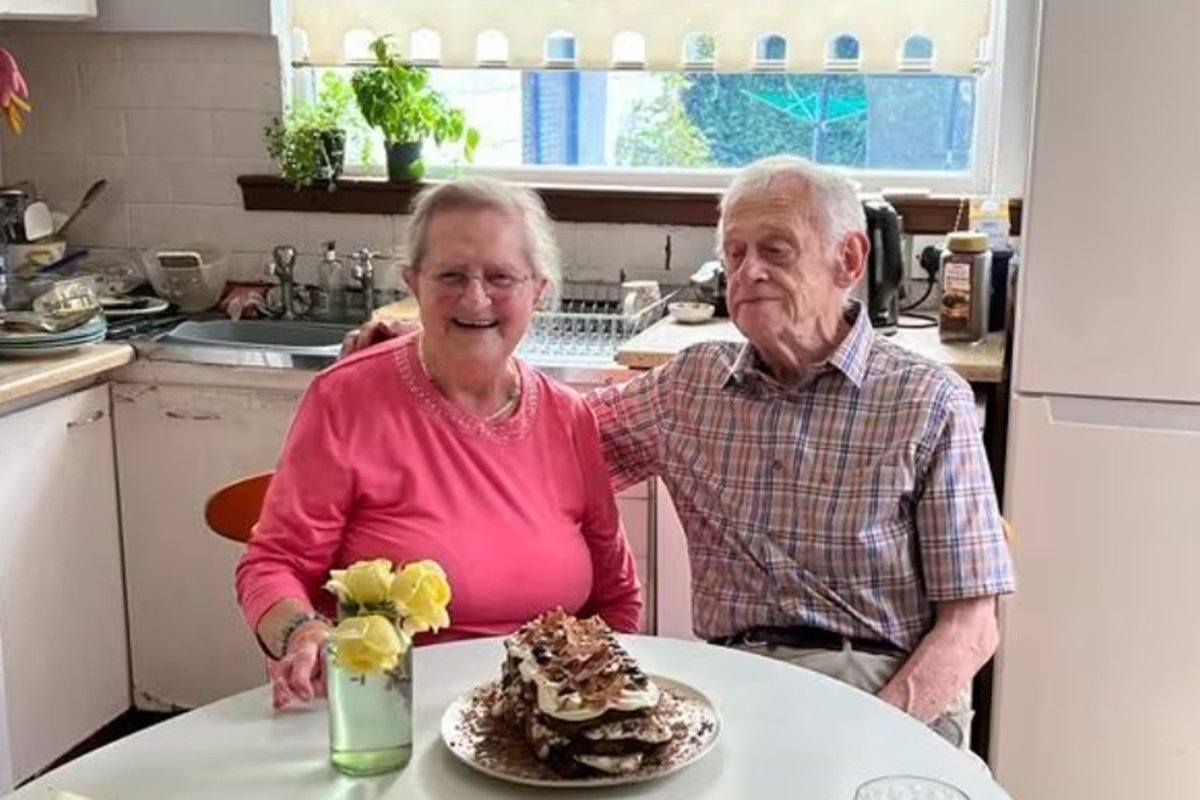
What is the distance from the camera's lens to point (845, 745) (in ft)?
5.02

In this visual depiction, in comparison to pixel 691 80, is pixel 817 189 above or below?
below

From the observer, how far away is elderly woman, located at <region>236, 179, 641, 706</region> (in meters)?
1.95

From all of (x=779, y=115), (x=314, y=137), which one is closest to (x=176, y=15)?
(x=314, y=137)

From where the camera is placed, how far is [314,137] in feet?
11.2

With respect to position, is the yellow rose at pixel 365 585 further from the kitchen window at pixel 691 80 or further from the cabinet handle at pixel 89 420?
the kitchen window at pixel 691 80

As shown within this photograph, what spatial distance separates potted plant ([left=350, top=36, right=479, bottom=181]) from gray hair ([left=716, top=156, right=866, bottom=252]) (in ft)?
4.89

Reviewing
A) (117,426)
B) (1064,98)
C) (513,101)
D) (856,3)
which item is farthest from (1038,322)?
(117,426)

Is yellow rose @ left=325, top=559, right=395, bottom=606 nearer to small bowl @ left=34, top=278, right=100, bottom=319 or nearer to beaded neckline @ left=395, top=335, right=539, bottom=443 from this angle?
beaded neckline @ left=395, top=335, right=539, bottom=443

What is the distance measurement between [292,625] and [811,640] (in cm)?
68

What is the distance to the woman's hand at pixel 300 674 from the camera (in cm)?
163

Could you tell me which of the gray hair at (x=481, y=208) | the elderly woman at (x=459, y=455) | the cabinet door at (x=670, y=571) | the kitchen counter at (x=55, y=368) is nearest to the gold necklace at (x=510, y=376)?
the elderly woman at (x=459, y=455)

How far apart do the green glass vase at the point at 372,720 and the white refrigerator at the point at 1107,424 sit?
144cm

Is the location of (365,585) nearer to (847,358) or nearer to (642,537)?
(847,358)

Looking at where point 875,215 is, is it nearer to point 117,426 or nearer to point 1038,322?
point 1038,322
